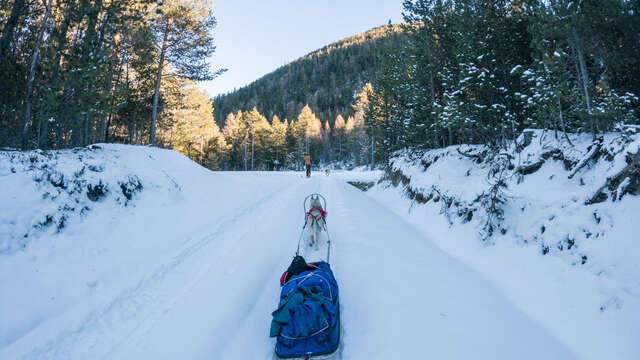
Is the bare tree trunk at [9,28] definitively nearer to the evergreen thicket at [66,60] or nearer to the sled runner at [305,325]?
the evergreen thicket at [66,60]

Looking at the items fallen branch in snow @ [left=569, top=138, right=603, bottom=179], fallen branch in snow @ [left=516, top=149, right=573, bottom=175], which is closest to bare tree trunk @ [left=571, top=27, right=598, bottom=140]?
fallen branch in snow @ [left=516, top=149, right=573, bottom=175]

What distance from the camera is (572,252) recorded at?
3.44 m

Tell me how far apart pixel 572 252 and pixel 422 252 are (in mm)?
2364

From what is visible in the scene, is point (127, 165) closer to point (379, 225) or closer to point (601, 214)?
point (379, 225)

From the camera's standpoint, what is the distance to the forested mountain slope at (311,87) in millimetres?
89000

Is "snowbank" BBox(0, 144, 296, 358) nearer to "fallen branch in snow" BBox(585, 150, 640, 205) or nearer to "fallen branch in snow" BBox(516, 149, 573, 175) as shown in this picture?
"fallen branch in snow" BBox(585, 150, 640, 205)

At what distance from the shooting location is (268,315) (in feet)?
10.5

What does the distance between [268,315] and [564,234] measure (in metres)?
4.40

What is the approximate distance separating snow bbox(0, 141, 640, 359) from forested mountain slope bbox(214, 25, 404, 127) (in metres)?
71.1

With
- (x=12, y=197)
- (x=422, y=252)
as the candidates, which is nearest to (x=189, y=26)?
(x=12, y=197)

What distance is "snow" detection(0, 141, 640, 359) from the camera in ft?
8.75

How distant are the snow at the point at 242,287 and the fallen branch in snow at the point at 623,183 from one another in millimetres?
215

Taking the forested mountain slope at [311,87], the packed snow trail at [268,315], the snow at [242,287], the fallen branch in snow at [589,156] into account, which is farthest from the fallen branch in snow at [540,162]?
the forested mountain slope at [311,87]

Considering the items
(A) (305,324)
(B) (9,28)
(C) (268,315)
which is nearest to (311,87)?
(B) (9,28)
